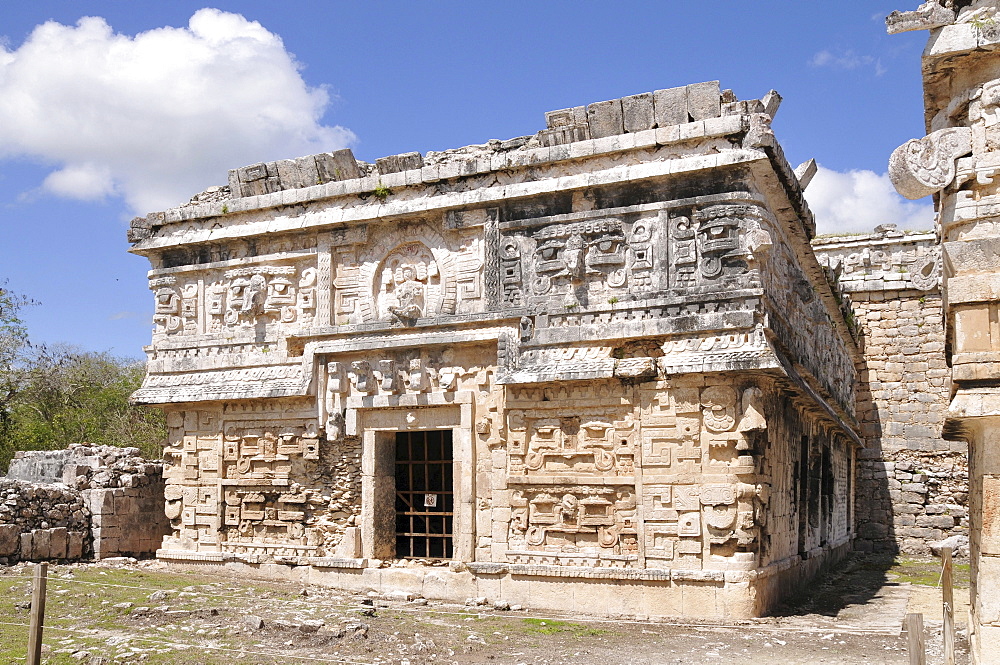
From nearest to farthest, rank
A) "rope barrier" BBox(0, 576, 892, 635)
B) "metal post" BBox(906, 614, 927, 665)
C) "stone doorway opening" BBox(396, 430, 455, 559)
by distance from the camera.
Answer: "metal post" BBox(906, 614, 927, 665), "rope barrier" BBox(0, 576, 892, 635), "stone doorway opening" BBox(396, 430, 455, 559)

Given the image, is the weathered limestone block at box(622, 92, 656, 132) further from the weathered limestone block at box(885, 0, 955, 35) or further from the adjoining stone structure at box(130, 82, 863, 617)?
the weathered limestone block at box(885, 0, 955, 35)

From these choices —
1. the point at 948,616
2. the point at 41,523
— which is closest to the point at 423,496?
the point at 41,523

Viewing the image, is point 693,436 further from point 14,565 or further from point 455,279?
point 14,565

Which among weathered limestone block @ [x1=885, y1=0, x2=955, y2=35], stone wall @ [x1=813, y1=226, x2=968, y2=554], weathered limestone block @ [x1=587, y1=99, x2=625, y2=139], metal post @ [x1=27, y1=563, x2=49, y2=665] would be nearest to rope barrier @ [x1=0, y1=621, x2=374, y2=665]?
metal post @ [x1=27, y1=563, x2=49, y2=665]

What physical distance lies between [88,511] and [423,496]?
455 cm

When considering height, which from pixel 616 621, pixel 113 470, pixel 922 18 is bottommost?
pixel 616 621

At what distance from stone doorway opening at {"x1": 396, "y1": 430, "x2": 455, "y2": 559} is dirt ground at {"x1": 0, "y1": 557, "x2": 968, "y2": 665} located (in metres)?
1.20

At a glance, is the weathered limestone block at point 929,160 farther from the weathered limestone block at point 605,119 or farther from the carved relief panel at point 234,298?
the carved relief panel at point 234,298

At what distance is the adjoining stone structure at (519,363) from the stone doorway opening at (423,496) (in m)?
0.06

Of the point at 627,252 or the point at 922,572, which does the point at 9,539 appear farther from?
the point at 922,572

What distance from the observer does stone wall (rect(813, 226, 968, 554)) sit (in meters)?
15.6

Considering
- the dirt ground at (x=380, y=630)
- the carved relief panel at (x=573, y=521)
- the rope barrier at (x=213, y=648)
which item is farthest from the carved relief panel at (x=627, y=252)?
the rope barrier at (x=213, y=648)

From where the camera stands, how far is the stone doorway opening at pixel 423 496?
1087 centimetres

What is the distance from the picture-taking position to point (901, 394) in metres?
16.0
